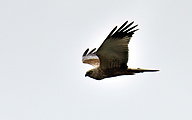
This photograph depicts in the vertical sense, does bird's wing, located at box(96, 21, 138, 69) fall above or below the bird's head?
above

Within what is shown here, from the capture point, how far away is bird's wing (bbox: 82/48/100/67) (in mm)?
16481

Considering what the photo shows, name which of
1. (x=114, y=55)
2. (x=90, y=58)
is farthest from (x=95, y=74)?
(x=90, y=58)

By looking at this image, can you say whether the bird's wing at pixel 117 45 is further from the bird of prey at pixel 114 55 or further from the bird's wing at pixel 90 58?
the bird's wing at pixel 90 58

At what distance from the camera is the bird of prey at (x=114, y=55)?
13281mm

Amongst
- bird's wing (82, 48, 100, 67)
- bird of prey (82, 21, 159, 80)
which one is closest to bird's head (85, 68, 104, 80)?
bird of prey (82, 21, 159, 80)

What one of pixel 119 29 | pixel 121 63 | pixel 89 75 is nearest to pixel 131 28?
pixel 119 29

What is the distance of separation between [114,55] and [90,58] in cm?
352

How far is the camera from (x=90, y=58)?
1705 centimetres

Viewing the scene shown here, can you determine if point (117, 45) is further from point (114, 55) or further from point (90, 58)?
point (90, 58)

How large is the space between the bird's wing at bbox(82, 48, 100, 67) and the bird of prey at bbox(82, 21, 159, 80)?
6.40 ft

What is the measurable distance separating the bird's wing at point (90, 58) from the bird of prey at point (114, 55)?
1951mm

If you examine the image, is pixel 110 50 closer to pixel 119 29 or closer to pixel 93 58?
pixel 119 29

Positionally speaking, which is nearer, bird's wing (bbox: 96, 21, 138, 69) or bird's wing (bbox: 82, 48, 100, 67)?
bird's wing (bbox: 96, 21, 138, 69)

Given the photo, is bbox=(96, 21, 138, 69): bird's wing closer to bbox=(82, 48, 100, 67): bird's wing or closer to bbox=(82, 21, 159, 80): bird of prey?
bbox=(82, 21, 159, 80): bird of prey
